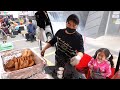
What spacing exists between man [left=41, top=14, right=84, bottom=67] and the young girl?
16cm

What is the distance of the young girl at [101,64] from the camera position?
1497 millimetres

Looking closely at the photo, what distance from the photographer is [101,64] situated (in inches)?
59.8

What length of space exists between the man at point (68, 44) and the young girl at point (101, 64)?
0.16 meters

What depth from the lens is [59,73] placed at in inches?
61.4

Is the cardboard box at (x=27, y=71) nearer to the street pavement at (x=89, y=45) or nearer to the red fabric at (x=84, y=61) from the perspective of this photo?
the street pavement at (x=89, y=45)

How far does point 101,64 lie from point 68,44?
41cm

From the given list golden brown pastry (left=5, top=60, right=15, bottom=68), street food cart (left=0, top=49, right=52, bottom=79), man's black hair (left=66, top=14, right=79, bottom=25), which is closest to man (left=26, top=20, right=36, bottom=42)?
street food cart (left=0, top=49, right=52, bottom=79)

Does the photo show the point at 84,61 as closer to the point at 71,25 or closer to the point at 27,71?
the point at 71,25

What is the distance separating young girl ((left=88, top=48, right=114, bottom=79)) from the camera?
4.91 ft

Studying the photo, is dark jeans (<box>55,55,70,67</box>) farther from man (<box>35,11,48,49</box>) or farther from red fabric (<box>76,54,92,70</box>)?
man (<box>35,11,48,49</box>)

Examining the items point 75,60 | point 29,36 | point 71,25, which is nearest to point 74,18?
point 71,25
